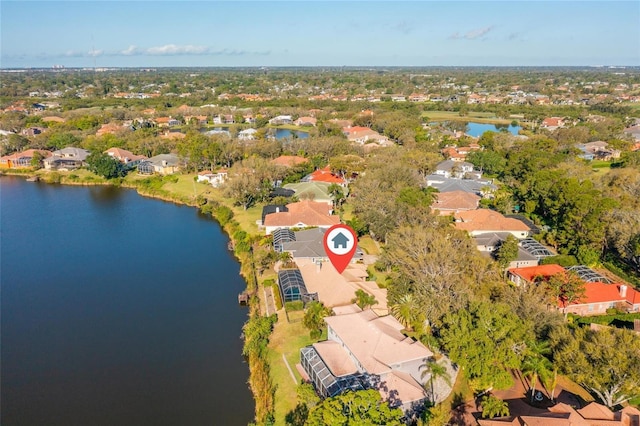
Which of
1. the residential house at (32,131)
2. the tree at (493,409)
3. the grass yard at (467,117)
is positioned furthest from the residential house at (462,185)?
the residential house at (32,131)

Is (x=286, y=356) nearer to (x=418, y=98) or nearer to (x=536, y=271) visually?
(x=536, y=271)

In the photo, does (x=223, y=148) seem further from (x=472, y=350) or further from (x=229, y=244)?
(x=472, y=350)

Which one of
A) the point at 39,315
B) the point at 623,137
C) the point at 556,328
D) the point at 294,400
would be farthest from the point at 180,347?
the point at 623,137

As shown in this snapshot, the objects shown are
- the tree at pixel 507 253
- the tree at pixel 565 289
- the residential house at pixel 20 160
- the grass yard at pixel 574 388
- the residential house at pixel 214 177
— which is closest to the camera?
the grass yard at pixel 574 388

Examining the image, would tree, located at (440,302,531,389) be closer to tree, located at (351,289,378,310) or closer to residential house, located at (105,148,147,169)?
tree, located at (351,289,378,310)

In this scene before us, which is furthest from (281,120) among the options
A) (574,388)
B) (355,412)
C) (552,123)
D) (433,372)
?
(355,412)

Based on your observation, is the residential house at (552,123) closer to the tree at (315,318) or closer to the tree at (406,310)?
the tree at (406,310)

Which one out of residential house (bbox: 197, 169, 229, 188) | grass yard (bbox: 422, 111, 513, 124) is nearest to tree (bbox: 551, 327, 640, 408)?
residential house (bbox: 197, 169, 229, 188)
